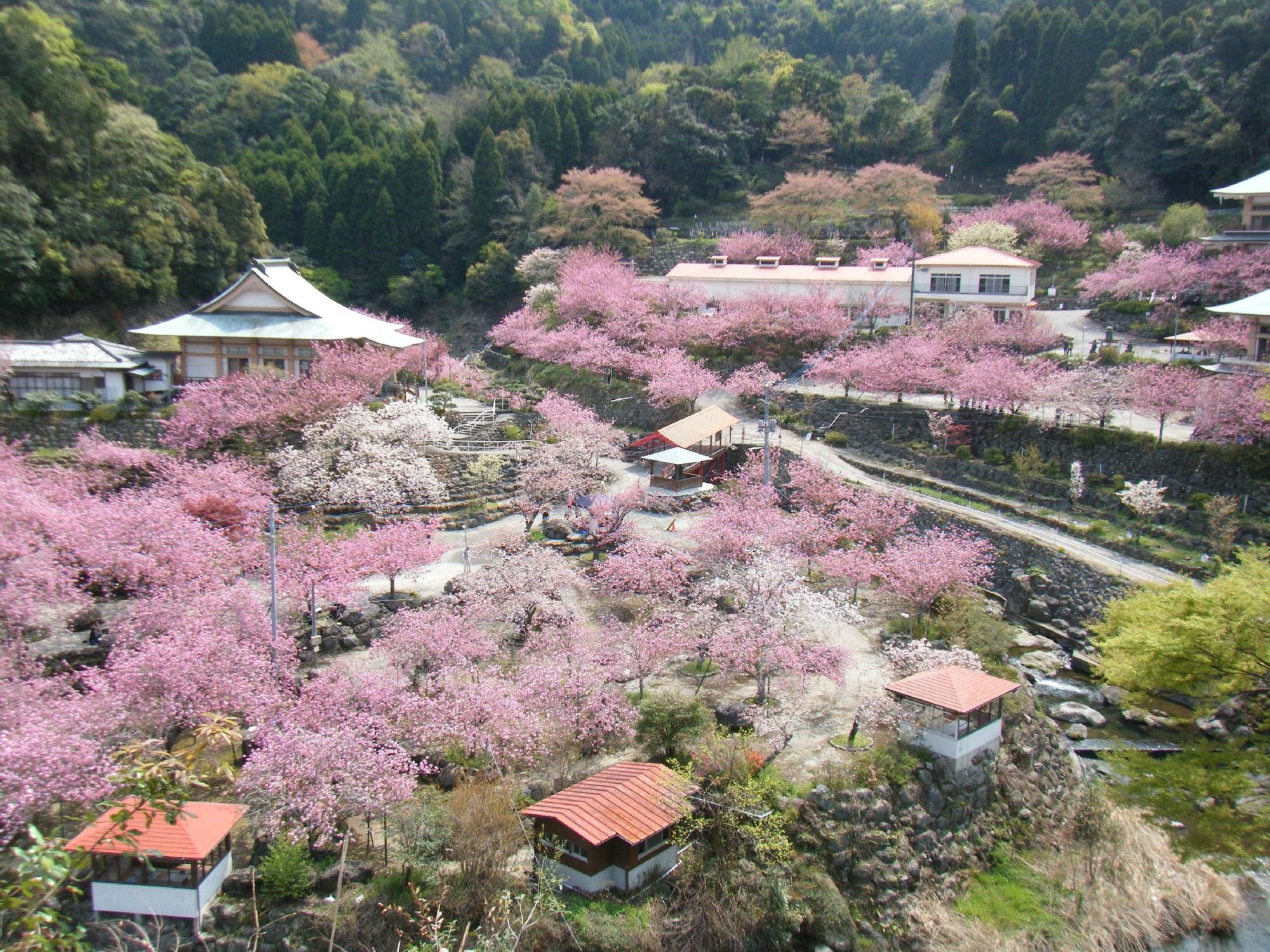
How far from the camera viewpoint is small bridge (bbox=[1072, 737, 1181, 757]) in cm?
1831

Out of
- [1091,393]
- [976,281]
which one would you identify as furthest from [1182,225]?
[1091,393]

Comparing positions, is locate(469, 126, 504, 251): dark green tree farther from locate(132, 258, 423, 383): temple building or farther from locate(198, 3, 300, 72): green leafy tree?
locate(198, 3, 300, 72): green leafy tree

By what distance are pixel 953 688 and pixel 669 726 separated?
4.93 metres

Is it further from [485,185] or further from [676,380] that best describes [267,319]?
[485,185]

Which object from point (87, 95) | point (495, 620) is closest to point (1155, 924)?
point (495, 620)

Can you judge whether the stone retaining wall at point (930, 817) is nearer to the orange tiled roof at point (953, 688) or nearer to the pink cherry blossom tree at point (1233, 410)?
the orange tiled roof at point (953, 688)

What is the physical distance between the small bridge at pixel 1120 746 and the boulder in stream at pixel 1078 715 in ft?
1.85

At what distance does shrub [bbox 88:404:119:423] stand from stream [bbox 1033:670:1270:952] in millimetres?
25248

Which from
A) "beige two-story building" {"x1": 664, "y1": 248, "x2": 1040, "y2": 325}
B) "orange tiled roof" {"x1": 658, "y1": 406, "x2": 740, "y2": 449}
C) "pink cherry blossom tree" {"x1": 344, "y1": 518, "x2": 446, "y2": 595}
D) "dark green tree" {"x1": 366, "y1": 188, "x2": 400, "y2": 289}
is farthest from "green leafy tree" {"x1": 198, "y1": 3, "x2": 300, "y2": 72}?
"pink cherry blossom tree" {"x1": 344, "y1": 518, "x2": 446, "y2": 595}

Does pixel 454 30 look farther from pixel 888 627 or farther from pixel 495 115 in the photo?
pixel 888 627

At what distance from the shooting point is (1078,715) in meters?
19.6

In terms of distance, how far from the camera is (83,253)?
33.8 metres

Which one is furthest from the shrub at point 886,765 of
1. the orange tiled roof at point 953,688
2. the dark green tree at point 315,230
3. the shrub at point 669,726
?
the dark green tree at point 315,230

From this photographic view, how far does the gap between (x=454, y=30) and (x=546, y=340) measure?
4982 cm
